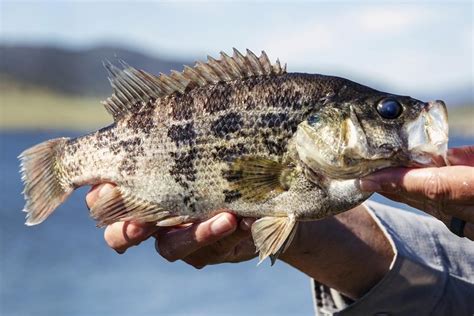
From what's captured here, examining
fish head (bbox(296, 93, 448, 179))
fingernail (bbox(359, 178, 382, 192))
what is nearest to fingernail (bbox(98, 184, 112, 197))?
fish head (bbox(296, 93, 448, 179))

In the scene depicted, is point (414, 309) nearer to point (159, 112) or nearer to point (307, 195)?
point (307, 195)

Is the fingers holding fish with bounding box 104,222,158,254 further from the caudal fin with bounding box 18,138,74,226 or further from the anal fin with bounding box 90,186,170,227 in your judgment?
the caudal fin with bounding box 18,138,74,226

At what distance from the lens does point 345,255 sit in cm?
494

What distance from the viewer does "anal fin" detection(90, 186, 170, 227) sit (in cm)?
402

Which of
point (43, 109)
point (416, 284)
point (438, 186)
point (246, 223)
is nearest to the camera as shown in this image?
point (438, 186)

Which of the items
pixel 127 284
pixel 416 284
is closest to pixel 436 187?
pixel 416 284

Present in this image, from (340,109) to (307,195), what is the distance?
41 cm

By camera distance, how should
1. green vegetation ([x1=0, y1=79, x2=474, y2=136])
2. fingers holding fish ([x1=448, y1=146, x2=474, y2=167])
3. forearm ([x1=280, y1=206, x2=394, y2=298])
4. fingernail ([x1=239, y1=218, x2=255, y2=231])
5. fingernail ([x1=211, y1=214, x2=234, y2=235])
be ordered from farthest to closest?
green vegetation ([x1=0, y1=79, x2=474, y2=136])
forearm ([x1=280, y1=206, x2=394, y2=298])
fingernail ([x1=239, y1=218, x2=255, y2=231])
fingernail ([x1=211, y1=214, x2=234, y2=235])
fingers holding fish ([x1=448, y1=146, x2=474, y2=167])

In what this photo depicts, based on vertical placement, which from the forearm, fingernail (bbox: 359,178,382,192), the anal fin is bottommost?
the forearm

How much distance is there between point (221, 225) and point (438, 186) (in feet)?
3.46

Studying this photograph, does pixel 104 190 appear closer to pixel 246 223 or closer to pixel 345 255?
pixel 246 223

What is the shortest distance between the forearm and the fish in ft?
3.61

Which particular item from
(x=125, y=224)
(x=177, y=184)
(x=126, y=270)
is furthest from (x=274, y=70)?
A: (x=126, y=270)

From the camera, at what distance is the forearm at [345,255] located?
4.85m
